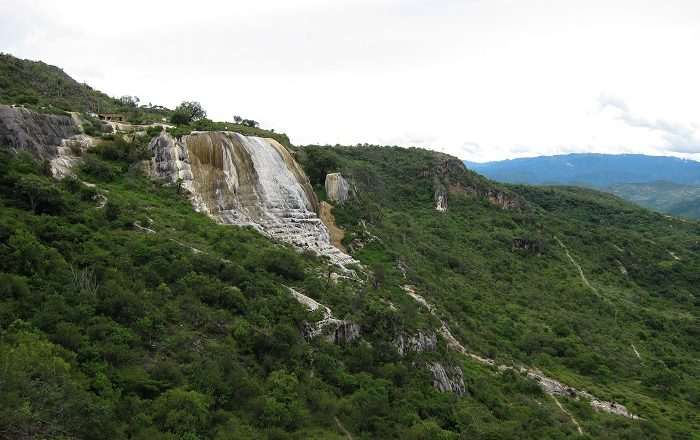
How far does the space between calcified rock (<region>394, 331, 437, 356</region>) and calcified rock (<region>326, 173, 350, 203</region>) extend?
20.4 metres

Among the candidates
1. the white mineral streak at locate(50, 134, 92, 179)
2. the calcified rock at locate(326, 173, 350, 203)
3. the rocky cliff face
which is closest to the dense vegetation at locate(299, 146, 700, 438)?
the calcified rock at locate(326, 173, 350, 203)

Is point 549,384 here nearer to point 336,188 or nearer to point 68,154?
point 336,188

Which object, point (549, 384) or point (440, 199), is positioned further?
point (440, 199)

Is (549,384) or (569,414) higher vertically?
(549,384)

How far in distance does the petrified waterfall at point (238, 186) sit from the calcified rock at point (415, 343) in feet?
27.3

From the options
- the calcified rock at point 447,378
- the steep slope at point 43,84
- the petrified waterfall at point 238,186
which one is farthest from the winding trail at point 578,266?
the steep slope at point 43,84

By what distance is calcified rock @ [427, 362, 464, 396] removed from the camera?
23.2 m

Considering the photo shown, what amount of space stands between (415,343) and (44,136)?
24.1 metres

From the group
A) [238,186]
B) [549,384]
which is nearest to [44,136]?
[238,186]

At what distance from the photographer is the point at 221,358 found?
16828 mm

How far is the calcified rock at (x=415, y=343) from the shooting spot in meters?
24.0

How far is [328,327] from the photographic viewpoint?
21797 mm

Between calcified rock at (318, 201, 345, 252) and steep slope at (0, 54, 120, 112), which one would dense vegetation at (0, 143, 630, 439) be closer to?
calcified rock at (318, 201, 345, 252)

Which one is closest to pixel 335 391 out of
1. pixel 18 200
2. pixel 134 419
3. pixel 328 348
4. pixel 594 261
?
pixel 328 348
